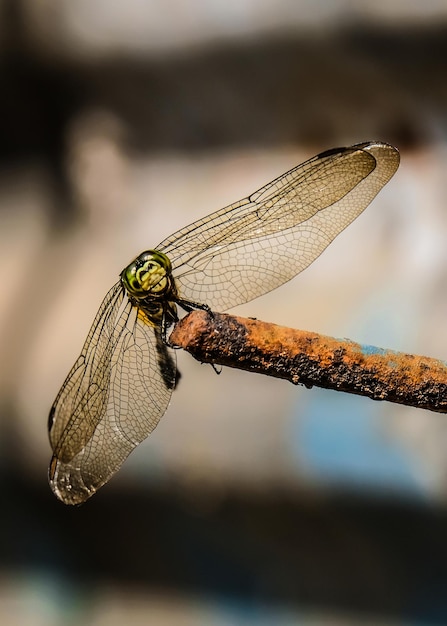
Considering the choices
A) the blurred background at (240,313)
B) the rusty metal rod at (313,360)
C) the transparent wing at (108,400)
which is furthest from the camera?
the blurred background at (240,313)

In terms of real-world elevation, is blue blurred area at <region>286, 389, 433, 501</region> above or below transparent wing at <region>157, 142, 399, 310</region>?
below

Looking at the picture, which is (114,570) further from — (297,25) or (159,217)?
(297,25)

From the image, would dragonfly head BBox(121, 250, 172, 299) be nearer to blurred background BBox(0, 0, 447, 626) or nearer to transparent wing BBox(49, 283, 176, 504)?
transparent wing BBox(49, 283, 176, 504)

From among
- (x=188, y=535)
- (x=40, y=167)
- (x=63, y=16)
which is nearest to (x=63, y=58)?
(x=63, y=16)

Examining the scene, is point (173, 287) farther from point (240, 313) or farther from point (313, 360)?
point (240, 313)

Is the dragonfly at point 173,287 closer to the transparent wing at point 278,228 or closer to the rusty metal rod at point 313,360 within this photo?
the transparent wing at point 278,228

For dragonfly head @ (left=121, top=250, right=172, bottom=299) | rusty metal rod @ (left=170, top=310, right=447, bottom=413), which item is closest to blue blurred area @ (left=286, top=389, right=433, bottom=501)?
dragonfly head @ (left=121, top=250, right=172, bottom=299)

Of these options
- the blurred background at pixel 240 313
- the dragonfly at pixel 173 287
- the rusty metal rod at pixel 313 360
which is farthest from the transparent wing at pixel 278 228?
the blurred background at pixel 240 313

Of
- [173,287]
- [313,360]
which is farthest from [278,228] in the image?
[313,360]

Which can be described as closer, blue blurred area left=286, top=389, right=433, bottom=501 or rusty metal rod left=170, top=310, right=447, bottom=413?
rusty metal rod left=170, top=310, right=447, bottom=413
